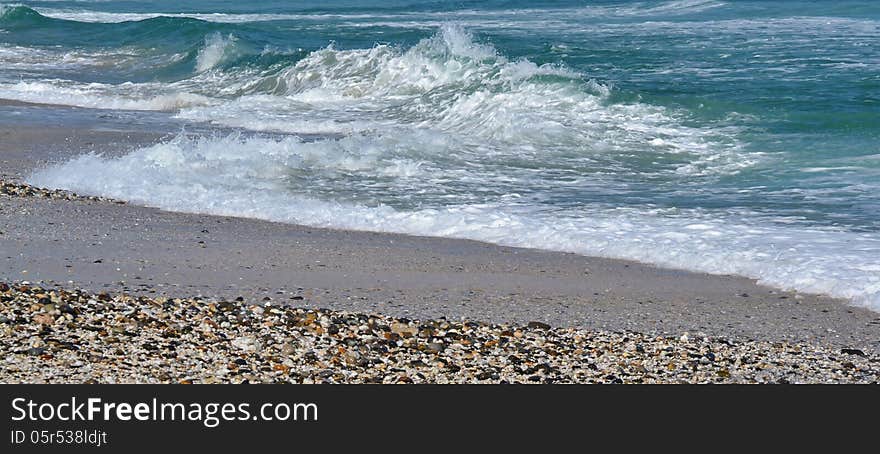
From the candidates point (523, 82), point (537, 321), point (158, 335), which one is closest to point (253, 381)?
point (158, 335)

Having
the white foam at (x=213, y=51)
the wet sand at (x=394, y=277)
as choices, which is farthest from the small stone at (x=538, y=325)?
the white foam at (x=213, y=51)

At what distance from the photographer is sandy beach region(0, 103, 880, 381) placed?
6.12 m

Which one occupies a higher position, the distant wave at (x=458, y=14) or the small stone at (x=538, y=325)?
the distant wave at (x=458, y=14)

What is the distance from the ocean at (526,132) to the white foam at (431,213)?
0.03 m

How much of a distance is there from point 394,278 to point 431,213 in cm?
200

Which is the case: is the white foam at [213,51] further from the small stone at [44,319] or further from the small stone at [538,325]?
the small stone at [44,319]

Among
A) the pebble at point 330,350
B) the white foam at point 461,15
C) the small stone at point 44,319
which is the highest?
the white foam at point 461,15

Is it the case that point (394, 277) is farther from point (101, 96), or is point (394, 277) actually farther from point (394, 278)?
point (101, 96)

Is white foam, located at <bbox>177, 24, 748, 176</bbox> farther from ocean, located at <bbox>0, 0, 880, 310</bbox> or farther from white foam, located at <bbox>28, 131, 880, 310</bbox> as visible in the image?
white foam, located at <bbox>28, 131, 880, 310</bbox>

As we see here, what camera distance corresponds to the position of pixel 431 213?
29.1ft

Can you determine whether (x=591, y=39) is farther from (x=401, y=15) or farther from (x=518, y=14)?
(x=401, y=15)

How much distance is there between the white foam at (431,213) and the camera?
742 centimetres

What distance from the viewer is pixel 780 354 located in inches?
217

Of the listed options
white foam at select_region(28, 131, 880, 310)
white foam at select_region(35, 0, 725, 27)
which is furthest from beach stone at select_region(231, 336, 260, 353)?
white foam at select_region(35, 0, 725, 27)
